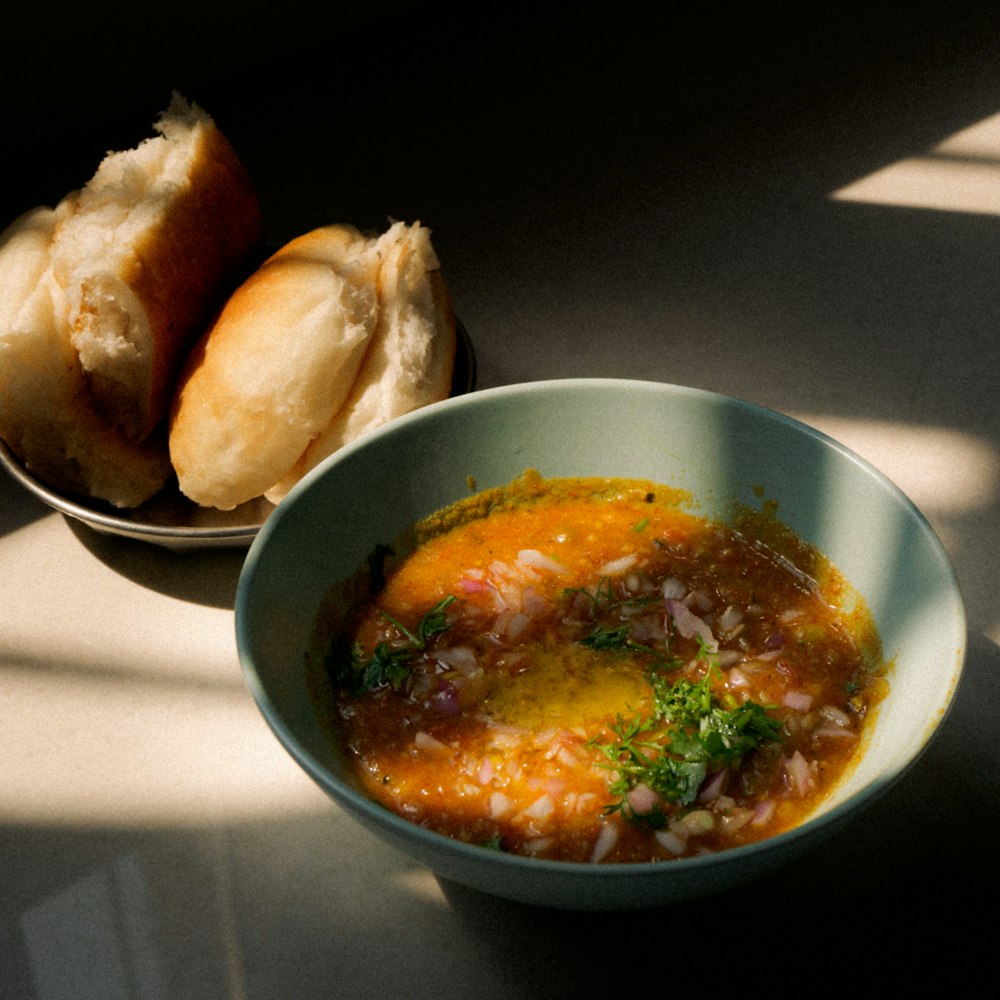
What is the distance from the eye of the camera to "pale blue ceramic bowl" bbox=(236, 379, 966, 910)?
35.7 inches

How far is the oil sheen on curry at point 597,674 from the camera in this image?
1057 millimetres

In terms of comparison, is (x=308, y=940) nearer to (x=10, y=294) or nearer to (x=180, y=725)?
(x=180, y=725)

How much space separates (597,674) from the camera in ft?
3.85

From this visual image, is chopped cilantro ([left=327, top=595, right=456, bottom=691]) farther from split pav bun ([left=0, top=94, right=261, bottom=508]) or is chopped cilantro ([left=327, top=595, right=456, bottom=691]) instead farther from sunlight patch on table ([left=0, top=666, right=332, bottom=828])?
split pav bun ([left=0, top=94, right=261, bottom=508])

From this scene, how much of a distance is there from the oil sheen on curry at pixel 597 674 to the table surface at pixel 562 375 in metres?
0.12

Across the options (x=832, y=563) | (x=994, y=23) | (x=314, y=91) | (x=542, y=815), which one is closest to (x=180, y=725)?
(x=542, y=815)

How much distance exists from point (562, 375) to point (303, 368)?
557 mm

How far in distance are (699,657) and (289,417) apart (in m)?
0.54

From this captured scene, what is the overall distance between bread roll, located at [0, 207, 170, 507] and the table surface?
0.36 ft

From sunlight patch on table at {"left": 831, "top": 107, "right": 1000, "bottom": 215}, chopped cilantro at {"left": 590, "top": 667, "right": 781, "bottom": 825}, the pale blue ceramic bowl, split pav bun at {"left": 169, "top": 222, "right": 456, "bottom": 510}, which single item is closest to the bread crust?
split pav bun at {"left": 169, "top": 222, "right": 456, "bottom": 510}

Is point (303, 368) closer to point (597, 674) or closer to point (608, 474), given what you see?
point (608, 474)

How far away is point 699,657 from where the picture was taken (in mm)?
1180

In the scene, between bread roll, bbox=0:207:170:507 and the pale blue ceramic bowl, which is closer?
the pale blue ceramic bowl

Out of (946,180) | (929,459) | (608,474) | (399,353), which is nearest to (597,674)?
(608,474)
